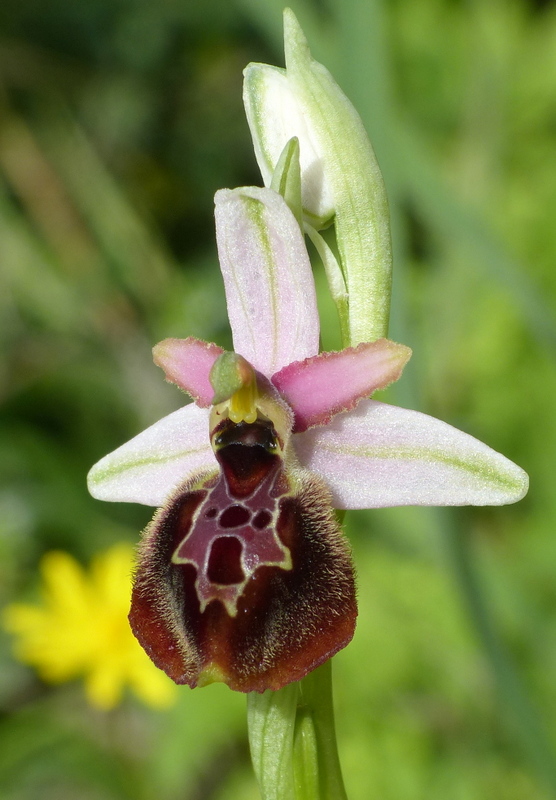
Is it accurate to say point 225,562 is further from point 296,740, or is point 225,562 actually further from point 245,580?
point 296,740

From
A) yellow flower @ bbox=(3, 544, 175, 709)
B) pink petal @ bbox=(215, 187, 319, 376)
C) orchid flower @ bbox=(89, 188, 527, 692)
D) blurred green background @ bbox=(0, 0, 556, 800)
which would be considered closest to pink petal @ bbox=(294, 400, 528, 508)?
orchid flower @ bbox=(89, 188, 527, 692)

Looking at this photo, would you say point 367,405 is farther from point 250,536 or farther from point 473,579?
point 473,579

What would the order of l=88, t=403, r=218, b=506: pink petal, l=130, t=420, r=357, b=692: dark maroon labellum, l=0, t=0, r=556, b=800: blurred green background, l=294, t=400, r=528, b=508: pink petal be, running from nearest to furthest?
l=130, t=420, r=357, b=692: dark maroon labellum
l=294, t=400, r=528, b=508: pink petal
l=88, t=403, r=218, b=506: pink petal
l=0, t=0, r=556, b=800: blurred green background

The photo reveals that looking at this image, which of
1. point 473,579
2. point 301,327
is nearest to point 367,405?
point 301,327

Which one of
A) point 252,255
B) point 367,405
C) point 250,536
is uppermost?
point 252,255

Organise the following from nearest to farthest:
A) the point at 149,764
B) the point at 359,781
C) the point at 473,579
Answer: the point at 473,579 < the point at 359,781 < the point at 149,764

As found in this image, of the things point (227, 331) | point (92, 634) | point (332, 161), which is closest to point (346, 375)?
point (332, 161)

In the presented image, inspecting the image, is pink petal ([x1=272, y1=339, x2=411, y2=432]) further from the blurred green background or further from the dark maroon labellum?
the blurred green background
